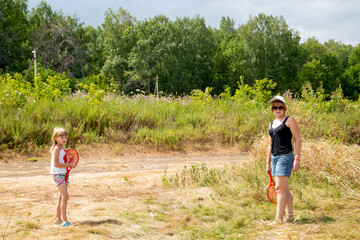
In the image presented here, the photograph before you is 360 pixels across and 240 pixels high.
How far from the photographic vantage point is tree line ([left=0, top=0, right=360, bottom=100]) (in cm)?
4288

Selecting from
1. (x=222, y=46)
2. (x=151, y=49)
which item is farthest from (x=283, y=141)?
(x=222, y=46)

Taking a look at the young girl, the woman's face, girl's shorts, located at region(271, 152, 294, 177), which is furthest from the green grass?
the young girl

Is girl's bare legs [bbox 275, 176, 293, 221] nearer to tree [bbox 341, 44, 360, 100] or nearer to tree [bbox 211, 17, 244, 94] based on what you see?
tree [bbox 211, 17, 244, 94]

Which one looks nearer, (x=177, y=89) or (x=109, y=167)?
(x=109, y=167)

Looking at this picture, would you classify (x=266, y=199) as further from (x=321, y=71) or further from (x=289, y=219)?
(x=321, y=71)

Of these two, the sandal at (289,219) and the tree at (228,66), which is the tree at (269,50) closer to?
the tree at (228,66)

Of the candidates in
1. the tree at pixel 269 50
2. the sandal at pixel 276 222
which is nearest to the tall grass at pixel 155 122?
the sandal at pixel 276 222

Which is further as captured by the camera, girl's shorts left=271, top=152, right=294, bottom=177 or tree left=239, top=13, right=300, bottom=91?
tree left=239, top=13, right=300, bottom=91

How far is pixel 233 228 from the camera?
4.28 meters

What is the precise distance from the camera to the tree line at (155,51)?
141ft

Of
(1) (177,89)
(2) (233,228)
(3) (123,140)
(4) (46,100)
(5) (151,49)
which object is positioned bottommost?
(2) (233,228)

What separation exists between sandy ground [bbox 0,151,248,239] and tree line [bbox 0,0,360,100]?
3506cm

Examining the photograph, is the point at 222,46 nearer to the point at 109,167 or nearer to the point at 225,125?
the point at 225,125

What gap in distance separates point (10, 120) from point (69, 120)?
1738mm
